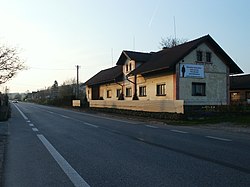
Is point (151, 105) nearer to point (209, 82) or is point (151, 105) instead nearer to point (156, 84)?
point (156, 84)

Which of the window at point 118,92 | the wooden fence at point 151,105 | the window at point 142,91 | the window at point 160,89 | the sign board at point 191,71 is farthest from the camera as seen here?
the window at point 118,92

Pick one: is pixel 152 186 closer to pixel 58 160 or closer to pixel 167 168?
pixel 167 168

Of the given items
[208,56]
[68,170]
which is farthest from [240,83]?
[68,170]

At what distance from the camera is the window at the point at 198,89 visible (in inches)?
1214

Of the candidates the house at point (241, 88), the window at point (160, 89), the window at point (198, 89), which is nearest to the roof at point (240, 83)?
the house at point (241, 88)

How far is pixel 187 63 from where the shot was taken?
1199 inches

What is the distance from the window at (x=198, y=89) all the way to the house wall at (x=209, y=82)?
0.27 m

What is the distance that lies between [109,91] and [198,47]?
1885 cm

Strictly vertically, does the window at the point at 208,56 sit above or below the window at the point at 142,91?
above

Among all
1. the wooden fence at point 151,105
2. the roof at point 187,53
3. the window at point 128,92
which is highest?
the roof at point 187,53

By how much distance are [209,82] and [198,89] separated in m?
1.38

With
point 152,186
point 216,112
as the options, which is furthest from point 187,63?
point 152,186

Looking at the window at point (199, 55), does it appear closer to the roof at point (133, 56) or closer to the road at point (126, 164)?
the roof at point (133, 56)

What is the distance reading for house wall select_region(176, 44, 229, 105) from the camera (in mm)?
30062
